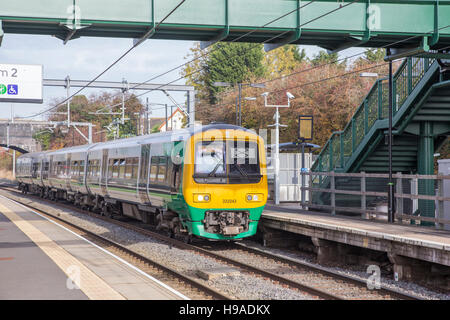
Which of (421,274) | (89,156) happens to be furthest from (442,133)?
(89,156)

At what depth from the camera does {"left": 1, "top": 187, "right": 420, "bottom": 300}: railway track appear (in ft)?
31.4

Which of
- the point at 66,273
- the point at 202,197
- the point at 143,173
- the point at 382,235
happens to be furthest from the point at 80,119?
the point at 382,235

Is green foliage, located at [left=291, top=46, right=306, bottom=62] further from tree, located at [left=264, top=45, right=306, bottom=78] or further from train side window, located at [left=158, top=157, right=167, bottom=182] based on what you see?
train side window, located at [left=158, top=157, right=167, bottom=182]

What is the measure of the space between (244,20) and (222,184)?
4.00 meters

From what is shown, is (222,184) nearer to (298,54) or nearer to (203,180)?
(203,180)

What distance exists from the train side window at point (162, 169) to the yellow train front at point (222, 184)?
3.64ft

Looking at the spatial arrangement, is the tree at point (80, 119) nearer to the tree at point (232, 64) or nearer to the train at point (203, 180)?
the tree at point (232, 64)

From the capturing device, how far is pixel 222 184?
14234mm

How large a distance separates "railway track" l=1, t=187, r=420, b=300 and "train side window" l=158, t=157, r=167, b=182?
1.71 m

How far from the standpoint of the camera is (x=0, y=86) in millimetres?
27625

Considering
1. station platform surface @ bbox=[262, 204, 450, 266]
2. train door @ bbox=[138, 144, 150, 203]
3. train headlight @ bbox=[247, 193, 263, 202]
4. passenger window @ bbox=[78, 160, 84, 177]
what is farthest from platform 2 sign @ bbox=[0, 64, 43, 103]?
station platform surface @ bbox=[262, 204, 450, 266]

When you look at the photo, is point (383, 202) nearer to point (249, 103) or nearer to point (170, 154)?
point (170, 154)

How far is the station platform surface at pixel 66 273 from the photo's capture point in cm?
859

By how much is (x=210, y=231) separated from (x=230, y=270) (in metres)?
2.90
